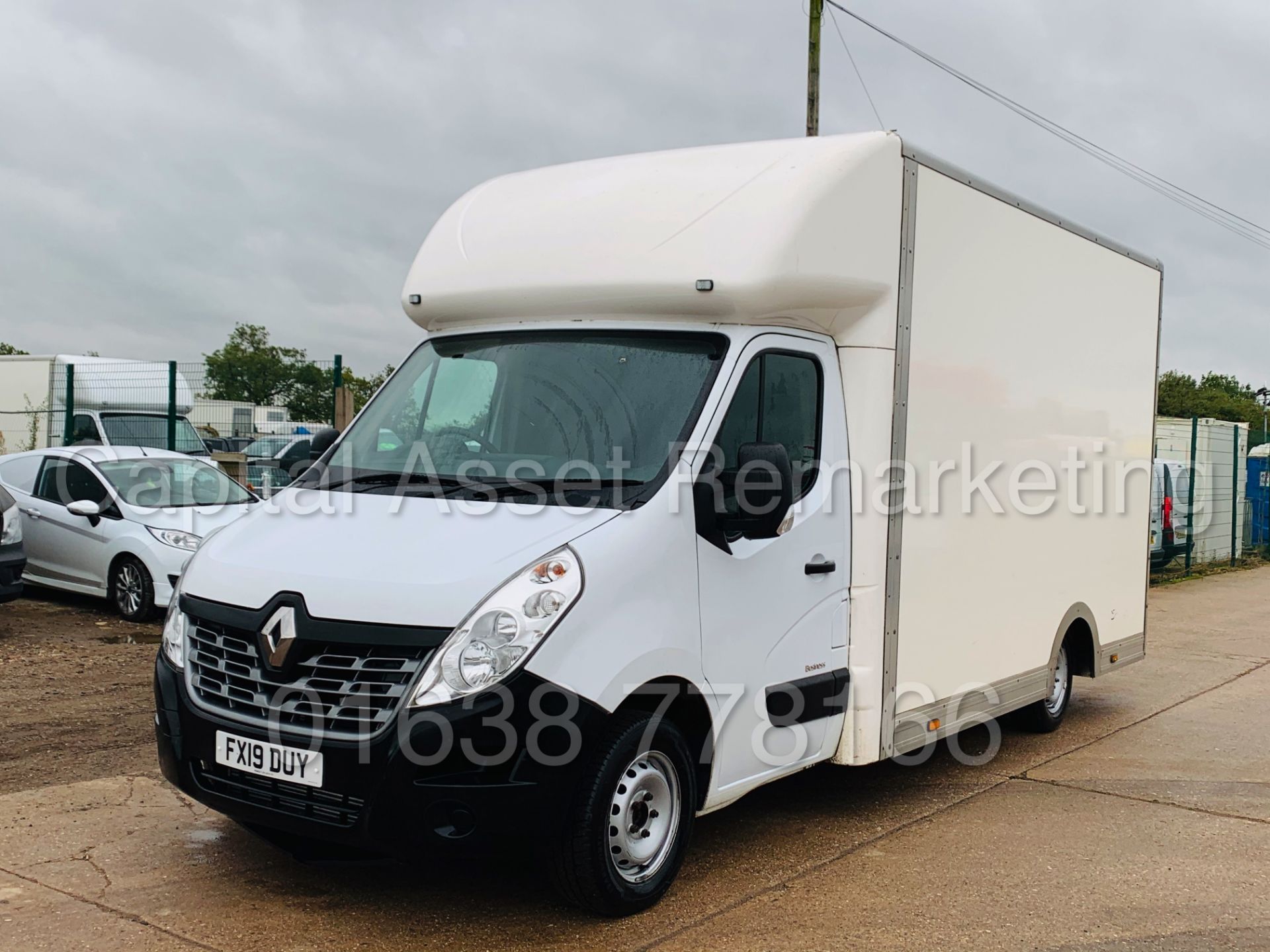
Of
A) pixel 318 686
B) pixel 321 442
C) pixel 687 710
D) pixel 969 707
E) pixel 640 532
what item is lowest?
pixel 969 707

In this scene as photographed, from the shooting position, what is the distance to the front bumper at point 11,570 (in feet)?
32.2

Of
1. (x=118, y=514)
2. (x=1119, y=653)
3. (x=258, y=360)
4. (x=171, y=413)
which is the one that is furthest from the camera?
(x=258, y=360)

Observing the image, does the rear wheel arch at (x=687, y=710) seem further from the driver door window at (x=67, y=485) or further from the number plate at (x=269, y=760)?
the driver door window at (x=67, y=485)

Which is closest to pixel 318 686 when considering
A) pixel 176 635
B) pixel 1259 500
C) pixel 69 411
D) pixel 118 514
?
pixel 176 635

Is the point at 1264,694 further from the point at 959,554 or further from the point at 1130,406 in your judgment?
the point at 959,554

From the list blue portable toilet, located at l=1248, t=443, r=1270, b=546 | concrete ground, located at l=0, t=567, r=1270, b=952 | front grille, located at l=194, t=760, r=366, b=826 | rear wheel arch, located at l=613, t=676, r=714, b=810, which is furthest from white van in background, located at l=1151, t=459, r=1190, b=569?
front grille, located at l=194, t=760, r=366, b=826

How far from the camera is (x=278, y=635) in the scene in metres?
4.27

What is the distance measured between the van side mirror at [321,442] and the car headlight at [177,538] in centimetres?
527

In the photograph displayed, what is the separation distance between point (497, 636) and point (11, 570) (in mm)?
7288

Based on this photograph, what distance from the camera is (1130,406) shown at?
8.05 metres

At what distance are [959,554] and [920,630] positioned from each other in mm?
525

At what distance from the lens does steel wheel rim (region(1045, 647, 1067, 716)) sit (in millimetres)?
7730

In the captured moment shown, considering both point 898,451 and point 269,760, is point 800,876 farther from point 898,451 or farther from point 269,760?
point 269,760

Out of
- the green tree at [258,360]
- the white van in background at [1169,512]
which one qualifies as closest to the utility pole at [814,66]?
the white van in background at [1169,512]
